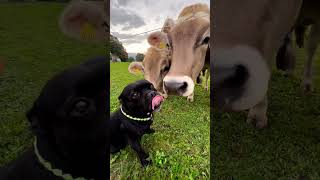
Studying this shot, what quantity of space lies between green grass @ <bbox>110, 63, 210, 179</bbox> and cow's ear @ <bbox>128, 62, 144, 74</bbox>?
0.08m

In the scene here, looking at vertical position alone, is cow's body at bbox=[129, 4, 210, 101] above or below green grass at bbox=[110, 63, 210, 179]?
above

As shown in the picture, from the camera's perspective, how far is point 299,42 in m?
2.66

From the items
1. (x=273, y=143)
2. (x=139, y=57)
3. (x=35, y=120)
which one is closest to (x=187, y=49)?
(x=139, y=57)

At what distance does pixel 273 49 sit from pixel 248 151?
0.69m

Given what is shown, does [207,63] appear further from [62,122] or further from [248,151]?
[248,151]

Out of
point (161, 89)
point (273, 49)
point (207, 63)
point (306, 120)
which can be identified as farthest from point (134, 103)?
point (306, 120)

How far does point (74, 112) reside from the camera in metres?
1.05

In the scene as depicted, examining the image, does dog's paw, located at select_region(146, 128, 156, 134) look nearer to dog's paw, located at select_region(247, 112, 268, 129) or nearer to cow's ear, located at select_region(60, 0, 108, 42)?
cow's ear, located at select_region(60, 0, 108, 42)

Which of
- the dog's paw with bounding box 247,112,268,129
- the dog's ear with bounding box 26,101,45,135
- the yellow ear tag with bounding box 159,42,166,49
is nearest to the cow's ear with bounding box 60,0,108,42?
the yellow ear tag with bounding box 159,42,166,49

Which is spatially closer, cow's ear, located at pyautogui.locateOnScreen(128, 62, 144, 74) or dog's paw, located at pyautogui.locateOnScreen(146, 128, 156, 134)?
cow's ear, located at pyautogui.locateOnScreen(128, 62, 144, 74)

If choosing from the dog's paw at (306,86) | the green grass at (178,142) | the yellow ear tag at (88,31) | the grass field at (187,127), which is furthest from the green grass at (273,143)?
the yellow ear tag at (88,31)

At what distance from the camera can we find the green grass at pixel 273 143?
6.03 ft

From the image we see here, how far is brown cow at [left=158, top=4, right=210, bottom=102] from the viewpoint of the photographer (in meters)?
0.98

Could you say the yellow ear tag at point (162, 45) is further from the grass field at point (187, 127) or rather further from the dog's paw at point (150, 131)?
the dog's paw at point (150, 131)
